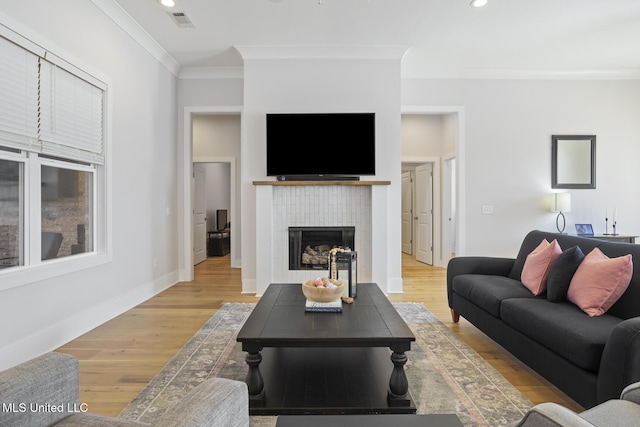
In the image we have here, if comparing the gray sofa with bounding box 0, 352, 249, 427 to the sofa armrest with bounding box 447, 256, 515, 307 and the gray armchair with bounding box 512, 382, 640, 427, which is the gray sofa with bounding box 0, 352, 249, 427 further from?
the sofa armrest with bounding box 447, 256, 515, 307

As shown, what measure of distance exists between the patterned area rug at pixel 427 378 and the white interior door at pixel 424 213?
369cm

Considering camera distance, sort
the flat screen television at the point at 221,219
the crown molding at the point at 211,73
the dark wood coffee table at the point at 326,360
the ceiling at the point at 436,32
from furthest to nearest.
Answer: the flat screen television at the point at 221,219
the crown molding at the point at 211,73
the ceiling at the point at 436,32
the dark wood coffee table at the point at 326,360

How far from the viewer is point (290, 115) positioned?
4488 millimetres

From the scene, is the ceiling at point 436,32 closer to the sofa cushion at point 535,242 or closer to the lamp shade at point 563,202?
the lamp shade at point 563,202

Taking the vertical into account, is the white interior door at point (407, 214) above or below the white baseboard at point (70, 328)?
above

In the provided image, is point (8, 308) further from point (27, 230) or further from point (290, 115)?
point (290, 115)

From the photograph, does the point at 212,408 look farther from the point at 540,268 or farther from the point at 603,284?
the point at 540,268

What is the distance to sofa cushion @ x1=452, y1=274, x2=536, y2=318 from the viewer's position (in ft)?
8.39

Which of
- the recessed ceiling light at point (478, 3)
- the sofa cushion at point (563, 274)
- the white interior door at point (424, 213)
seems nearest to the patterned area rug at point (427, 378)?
the sofa cushion at point (563, 274)

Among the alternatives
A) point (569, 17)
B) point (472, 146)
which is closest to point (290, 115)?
point (472, 146)

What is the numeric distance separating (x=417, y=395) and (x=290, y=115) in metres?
3.46

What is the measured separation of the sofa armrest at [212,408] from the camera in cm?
78

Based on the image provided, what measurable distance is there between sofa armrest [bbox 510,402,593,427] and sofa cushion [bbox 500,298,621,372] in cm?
119

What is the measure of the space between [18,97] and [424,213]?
6.17 metres
